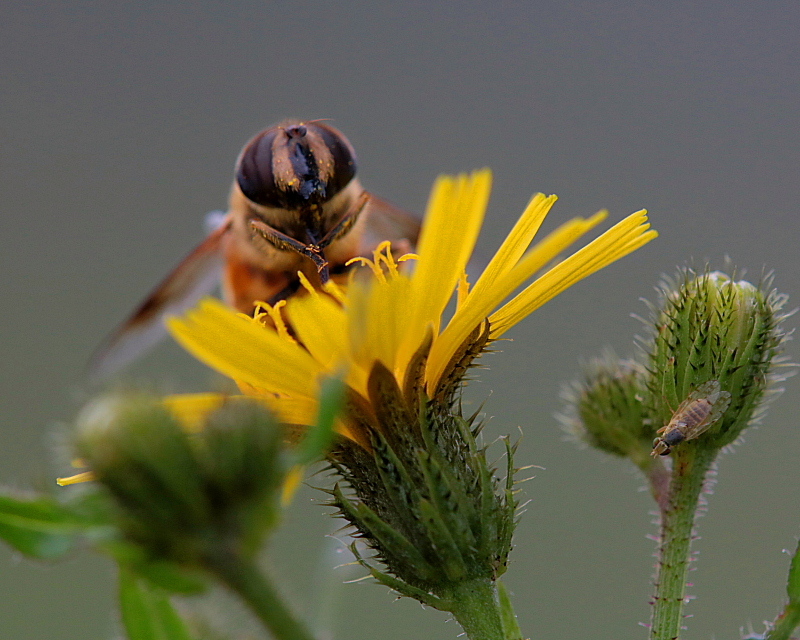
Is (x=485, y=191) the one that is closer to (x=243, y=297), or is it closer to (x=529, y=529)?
(x=243, y=297)

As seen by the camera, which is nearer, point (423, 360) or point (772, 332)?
point (423, 360)

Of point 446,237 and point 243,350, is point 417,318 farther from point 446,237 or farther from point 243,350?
point 243,350

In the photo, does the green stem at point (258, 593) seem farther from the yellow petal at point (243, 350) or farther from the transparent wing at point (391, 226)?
the transparent wing at point (391, 226)

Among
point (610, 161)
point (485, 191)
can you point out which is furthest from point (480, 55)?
point (485, 191)

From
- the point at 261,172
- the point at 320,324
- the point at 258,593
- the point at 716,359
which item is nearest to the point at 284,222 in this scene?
the point at 261,172

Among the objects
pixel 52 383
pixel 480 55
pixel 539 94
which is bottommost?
pixel 52 383

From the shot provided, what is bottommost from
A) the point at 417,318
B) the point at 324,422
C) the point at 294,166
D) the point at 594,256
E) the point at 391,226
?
the point at 324,422

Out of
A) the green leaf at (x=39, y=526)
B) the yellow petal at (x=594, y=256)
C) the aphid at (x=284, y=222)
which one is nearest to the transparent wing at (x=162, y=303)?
the aphid at (x=284, y=222)

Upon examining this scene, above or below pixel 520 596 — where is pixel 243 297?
above
